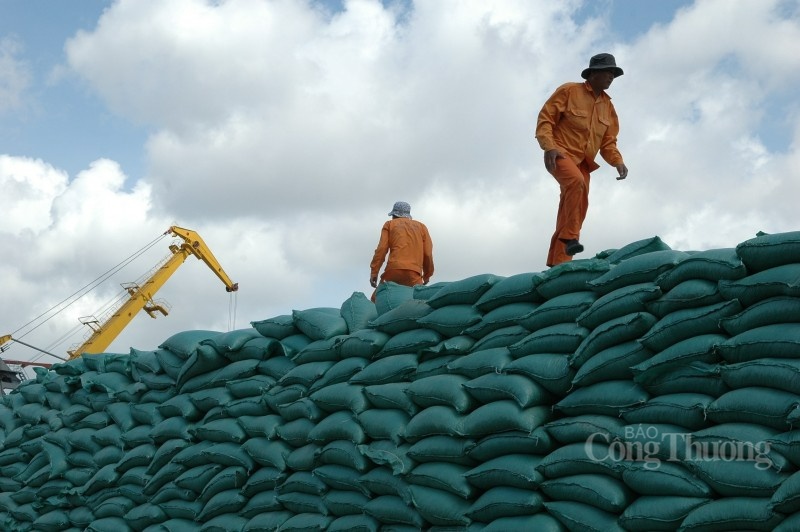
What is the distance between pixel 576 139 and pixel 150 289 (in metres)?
21.7

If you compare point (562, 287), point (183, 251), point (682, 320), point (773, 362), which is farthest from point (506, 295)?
point (183, 251)

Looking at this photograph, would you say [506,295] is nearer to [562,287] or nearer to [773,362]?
[562,287]

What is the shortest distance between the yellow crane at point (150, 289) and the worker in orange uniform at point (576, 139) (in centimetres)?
2056

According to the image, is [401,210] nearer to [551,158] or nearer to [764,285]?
[551,158]

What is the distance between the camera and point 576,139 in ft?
15.5

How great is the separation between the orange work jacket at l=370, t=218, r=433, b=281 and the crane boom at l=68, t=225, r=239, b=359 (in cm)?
1877

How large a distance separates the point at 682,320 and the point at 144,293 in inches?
924

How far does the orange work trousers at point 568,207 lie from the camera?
14.8ft

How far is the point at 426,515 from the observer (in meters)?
3.39

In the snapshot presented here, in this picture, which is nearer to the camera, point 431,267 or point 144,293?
point 431,267

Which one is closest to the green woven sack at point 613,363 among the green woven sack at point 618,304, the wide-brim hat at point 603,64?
the green woven sack at point 618,304

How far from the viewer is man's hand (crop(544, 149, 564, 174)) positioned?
15.0ft

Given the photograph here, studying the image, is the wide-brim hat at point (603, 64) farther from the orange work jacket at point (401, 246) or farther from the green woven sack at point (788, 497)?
the green woven sack at point (788, 497)

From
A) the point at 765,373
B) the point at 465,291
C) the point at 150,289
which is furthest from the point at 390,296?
the point at 150,289
